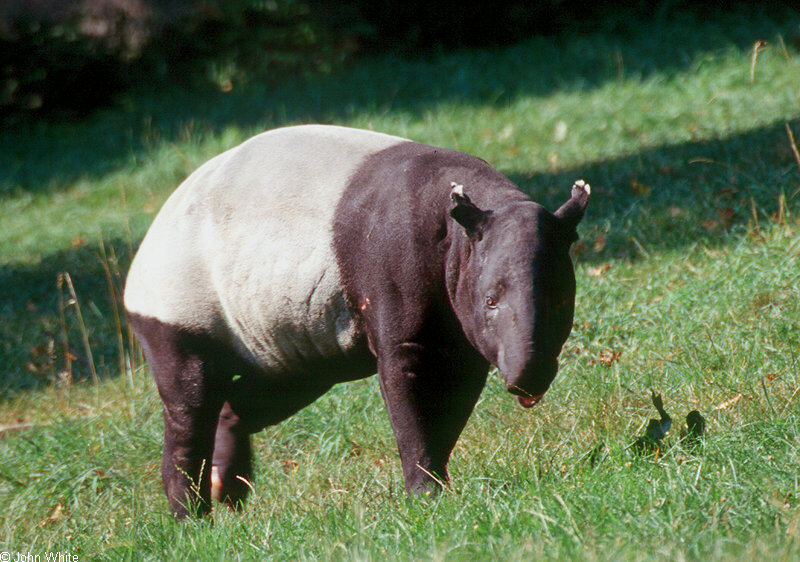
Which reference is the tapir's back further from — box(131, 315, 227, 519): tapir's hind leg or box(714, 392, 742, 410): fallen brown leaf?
box(714, 392, 742, 410): fallen brown leaf

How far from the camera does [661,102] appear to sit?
1052cm

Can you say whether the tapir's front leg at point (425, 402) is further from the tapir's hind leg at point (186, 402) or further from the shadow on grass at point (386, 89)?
the shadow on grass at point (386, 89)

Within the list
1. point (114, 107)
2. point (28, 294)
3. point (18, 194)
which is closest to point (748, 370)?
point (28, 294)

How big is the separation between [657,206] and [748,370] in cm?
294

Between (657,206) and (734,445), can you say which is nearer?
(734,445)

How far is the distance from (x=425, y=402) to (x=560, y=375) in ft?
4.99

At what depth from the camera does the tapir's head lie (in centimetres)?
313

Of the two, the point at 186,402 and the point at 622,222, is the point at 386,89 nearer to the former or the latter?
the point at 622,222

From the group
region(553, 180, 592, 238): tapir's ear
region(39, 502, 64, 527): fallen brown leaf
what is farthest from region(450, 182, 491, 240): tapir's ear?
region(39, 502, 64, 527): fallen brown leaf

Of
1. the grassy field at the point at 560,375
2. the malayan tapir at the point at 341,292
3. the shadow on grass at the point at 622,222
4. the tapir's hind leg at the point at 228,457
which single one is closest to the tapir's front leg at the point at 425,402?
the malayan tapir at the point at 341,292

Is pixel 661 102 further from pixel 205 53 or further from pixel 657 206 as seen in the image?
pixel 205 53

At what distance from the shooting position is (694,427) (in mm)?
3875

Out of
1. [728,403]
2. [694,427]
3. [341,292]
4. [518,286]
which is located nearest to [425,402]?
[341,292]

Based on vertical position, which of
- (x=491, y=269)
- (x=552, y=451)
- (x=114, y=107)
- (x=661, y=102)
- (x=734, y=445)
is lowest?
(x=114, y=107)
